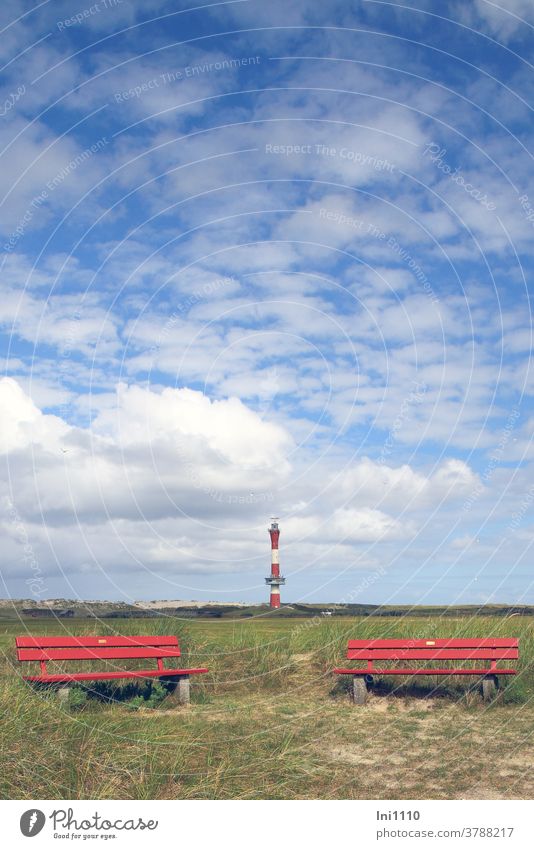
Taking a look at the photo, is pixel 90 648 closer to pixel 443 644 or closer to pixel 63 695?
pixel 63 695

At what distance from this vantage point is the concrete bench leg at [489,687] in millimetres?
12266

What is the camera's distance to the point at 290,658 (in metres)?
15.0

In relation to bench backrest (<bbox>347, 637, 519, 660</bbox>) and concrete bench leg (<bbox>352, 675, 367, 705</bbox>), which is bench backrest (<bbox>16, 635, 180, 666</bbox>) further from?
bench backrest (<bbox>347, 637, 519, 660</bbox>)

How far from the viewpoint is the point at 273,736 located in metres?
9.65

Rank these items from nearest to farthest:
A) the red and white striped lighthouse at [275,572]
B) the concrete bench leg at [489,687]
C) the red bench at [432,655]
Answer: the concrete bench leg at [489,687], the red bench at [432,655], the red and white striped lighthouse at [275,572]

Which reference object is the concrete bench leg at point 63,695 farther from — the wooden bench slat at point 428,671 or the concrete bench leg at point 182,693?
the wooden bench slat at point 428,671

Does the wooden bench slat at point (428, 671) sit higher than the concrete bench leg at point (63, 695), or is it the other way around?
Answer: the wooden bench slat at point (428, 671)

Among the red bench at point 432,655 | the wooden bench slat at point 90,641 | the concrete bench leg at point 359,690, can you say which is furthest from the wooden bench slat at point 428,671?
the wooden bench slat at point 90,641

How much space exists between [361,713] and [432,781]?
3.69 m

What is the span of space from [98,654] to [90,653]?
13 cm

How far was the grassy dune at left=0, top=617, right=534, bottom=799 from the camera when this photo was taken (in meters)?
7.54

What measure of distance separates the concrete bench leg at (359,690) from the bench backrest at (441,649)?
1.64ft

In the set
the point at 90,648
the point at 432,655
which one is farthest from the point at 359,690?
the point at 90,648
